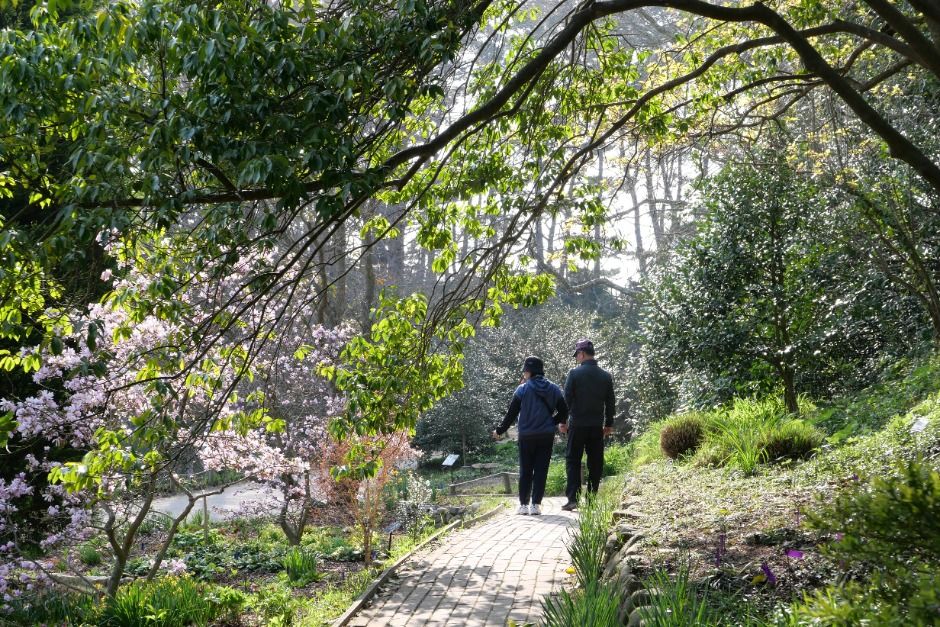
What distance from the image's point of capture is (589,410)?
9.78 metres

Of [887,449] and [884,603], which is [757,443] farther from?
[884,603]

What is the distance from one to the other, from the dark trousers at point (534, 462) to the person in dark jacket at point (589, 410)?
10.7 inches

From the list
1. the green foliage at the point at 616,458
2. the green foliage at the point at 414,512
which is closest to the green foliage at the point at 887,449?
the green foliage at the point at 414,512

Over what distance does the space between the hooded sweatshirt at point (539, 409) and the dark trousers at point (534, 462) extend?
0.33 ft

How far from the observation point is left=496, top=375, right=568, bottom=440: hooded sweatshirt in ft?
32.4

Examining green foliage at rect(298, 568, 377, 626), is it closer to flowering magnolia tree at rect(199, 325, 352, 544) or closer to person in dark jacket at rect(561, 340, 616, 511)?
flowering magnolia tree at rect(199, 325, 352, 544)

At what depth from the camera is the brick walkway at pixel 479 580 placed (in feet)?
20.0

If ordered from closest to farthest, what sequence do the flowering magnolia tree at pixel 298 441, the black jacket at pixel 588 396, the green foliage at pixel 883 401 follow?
1. the green foliage at pixel 883 401
2. the black jacket at pixel 588 396
3. the flowering magnolia tree at pixel 298 441

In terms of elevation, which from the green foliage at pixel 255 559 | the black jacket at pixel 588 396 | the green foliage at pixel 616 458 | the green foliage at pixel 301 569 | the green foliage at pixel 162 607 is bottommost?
the green foliage at pixel 255 559

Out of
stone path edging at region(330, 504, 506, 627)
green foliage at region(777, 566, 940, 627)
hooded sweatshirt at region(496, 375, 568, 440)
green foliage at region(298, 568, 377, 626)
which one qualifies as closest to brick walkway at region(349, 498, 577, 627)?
stone path edging at region(330, 504, 506, 627)

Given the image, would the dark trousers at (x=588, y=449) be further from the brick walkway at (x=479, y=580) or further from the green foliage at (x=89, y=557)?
the green foliage at (x=89, y=557)

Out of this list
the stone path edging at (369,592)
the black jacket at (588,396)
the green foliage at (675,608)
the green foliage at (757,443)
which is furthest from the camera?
the black jacket at (588,396)

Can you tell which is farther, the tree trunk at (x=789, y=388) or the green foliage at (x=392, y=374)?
the tree trunk at (x=789, y=388)

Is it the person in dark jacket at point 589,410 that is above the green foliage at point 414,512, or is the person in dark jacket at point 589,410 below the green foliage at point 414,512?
above
